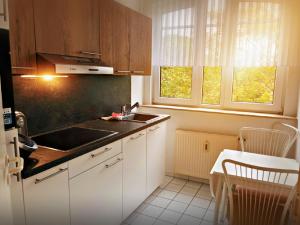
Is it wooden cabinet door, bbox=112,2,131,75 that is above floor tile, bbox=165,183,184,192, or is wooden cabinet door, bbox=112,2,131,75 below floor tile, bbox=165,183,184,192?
above

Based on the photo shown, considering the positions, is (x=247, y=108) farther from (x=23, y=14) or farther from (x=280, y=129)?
A: (x=23, y=14)

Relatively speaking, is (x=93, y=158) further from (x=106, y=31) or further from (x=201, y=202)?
(x=201, y=202)

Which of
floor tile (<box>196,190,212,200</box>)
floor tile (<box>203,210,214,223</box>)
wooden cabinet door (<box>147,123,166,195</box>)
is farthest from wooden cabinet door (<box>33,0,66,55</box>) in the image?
floor tile (<box>196,190,212,200</box>)

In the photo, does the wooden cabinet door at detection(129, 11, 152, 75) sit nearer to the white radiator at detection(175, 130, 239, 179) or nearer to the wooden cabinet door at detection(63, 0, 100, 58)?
the wooden cabinet door at detection(63, 0, 100, 58)

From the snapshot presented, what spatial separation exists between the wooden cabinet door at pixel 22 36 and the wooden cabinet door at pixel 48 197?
2.12 ft

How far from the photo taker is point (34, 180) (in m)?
1.29

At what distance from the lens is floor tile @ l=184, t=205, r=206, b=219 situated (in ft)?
→ 7.93

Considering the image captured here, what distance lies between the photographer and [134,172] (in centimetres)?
228

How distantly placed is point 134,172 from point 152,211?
1.68ft

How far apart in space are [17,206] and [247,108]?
258cm

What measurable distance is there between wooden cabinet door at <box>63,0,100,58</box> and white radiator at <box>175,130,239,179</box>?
1583 mm

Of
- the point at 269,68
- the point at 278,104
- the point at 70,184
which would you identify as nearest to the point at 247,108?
the point at 278,104

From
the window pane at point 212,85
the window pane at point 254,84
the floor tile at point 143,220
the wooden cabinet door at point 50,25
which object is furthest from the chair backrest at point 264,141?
the wooden cabinet door at point 50,25

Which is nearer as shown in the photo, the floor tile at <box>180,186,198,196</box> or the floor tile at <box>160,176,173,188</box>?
the floor tile at <box>180,186,198,196</box>
